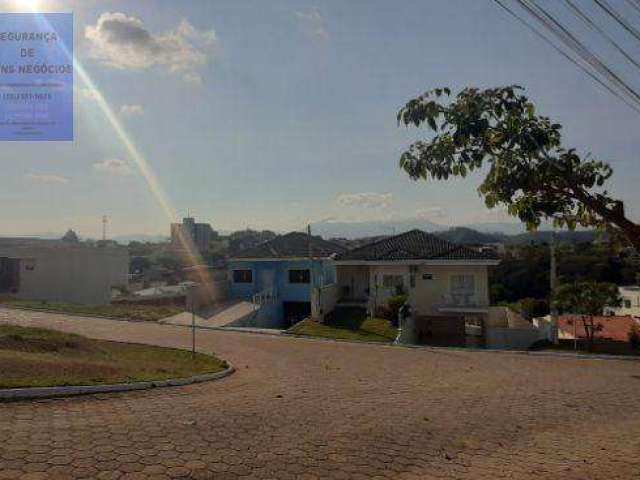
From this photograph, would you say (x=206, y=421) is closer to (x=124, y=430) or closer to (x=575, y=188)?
(x=124, y=430)

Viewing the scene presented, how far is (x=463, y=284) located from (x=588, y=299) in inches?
267

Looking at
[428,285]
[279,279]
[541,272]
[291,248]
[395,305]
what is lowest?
[395,305]

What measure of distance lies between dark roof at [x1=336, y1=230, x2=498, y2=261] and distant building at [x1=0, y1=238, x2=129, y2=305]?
19.4 metres

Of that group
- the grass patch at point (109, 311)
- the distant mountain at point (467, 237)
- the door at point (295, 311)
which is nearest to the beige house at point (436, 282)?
the door at point (295, 311)

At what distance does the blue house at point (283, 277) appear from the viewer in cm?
3216

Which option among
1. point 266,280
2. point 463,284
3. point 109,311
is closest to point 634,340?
point 463,284

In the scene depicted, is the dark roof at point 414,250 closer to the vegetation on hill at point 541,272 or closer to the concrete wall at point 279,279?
the concrete wall at point 279,279

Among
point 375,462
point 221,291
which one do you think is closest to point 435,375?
point 375,462

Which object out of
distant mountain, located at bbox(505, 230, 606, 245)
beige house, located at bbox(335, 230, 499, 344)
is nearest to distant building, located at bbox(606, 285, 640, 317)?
distant mountain, located at bbox(505, 230, 606, 245)

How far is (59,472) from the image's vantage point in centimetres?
554

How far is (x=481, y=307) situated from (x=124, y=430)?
22471 mm

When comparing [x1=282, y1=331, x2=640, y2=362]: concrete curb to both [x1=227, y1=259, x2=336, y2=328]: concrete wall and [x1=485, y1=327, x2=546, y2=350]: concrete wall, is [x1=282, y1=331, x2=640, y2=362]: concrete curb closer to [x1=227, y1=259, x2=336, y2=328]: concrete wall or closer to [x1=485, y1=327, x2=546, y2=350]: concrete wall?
[x1=485, y1=327, x2=546, y2=350]: concrete wall

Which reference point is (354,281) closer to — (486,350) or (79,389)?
(486,350)

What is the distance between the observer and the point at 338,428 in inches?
320
